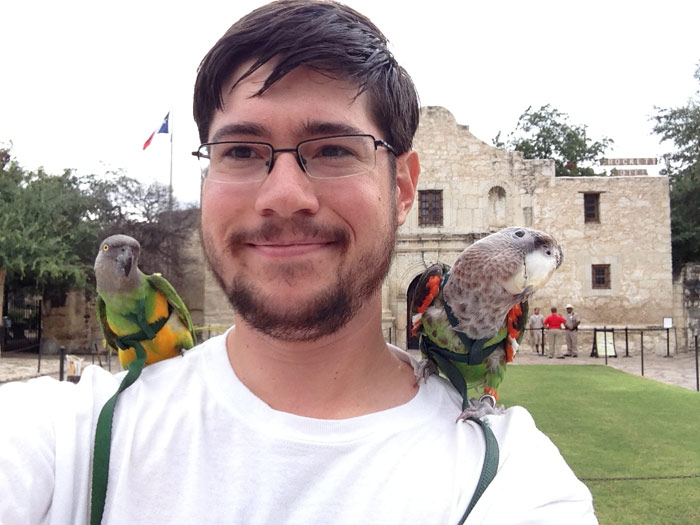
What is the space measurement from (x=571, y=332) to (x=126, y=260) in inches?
593

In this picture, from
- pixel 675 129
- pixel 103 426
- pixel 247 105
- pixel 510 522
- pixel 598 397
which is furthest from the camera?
pixel 675 129

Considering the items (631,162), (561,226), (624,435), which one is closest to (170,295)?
(624,435)

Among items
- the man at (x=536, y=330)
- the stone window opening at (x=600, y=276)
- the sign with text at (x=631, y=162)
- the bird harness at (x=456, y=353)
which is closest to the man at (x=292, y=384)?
the bird harness at (x=456, y=353)

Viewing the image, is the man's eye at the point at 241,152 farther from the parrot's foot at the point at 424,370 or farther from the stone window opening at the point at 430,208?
the stone window opening at the point at 430,208

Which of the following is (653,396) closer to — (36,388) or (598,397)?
(598,397)

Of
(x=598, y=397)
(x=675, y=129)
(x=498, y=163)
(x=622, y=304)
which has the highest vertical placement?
(x=675, y=129)

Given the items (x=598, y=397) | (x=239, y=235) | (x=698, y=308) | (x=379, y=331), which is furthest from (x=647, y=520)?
(x=698, y=308)

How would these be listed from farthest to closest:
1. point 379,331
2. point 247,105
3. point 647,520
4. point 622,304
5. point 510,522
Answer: point 622,304
point 647,520
point 379,331
point 247,105
point 510,522

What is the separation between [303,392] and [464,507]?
46 cm

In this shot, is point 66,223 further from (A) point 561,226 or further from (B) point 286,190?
(B) point 286,190

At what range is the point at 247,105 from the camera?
1.28 metres

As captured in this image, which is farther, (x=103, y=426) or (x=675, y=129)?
(x=675, y=129)

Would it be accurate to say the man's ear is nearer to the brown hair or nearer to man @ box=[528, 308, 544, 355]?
the brown hair

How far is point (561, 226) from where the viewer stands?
55.1ft
